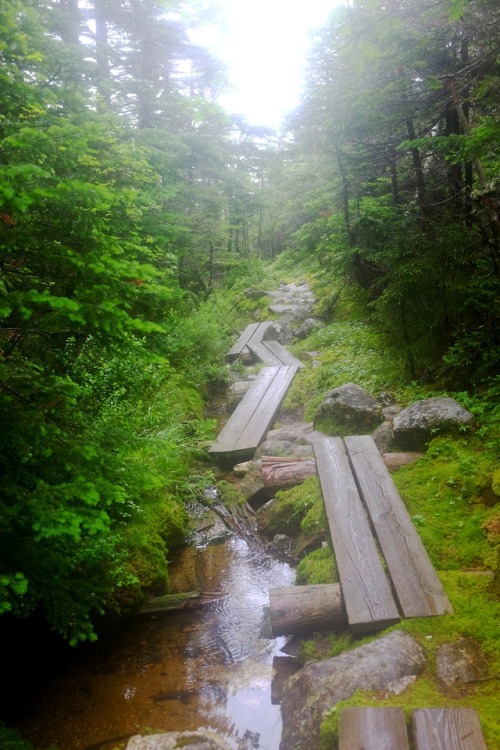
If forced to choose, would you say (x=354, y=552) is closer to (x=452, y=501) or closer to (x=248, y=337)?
(x=452, y=501)

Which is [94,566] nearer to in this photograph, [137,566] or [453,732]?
[137,566]

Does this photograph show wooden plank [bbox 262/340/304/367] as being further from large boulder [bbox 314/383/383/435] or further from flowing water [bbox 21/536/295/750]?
flowing water [bbox 21/536/295/750]

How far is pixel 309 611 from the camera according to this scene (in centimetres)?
326

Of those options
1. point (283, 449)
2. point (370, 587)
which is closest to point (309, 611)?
point (370, 587)

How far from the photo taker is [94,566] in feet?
11.3

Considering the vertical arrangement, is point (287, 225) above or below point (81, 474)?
above

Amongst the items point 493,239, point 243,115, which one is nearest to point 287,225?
point 243,115

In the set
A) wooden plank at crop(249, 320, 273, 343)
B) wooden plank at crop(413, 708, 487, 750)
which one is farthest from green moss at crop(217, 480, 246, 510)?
wooden plank at crop(249, 320, 273, 343)

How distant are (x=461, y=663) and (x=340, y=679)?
0.76 metres

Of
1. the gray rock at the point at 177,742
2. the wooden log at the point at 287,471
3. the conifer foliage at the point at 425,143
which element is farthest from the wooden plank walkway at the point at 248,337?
the gray rock at the point at 177,742

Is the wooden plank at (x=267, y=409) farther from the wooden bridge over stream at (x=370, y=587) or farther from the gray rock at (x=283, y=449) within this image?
the wooden bridge over stream at (x=370, y=587)

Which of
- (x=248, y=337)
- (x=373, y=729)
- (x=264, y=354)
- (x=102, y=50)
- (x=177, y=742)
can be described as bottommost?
(x=177, y=742)

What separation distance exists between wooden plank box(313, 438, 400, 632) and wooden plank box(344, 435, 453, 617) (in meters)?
0.09

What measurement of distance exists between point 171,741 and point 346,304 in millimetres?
11590
